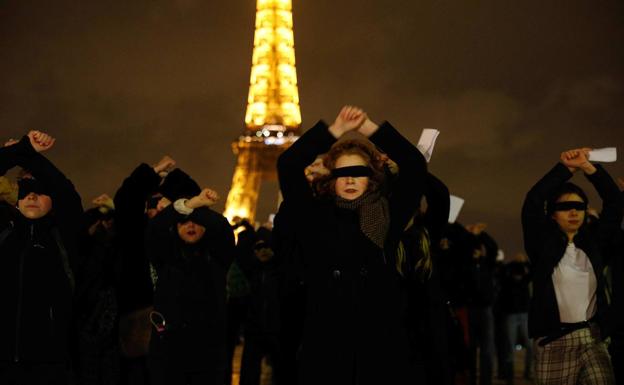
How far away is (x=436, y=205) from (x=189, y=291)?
1641 mm

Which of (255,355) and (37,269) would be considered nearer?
(37,269)

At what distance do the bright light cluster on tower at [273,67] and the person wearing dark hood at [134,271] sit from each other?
47.0 m

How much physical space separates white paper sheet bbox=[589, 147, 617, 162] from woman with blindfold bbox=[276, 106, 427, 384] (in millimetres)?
1804

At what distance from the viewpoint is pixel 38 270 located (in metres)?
5.57

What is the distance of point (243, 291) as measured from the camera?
1134 centimetres

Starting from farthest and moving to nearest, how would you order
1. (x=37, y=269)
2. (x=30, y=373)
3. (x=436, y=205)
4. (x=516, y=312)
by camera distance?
1. (x=516, y=312)
2. (x=436, y=205)
3. (x=37, y=269)
4. (x=30, y=373)

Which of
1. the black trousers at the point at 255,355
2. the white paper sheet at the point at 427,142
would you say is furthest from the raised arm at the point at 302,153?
the black trousers at the point at 255,355

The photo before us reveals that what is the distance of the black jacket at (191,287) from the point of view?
608cm

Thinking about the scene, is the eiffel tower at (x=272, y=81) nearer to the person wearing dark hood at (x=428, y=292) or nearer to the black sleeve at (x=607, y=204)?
the black sleeve at (x=607, y=204)

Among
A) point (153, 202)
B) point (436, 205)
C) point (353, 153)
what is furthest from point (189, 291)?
point (353, 153)

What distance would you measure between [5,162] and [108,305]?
1.44 m

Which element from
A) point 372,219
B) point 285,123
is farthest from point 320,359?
point 285,123

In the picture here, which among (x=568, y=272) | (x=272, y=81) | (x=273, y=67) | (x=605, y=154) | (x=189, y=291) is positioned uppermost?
(x=273, y=67)

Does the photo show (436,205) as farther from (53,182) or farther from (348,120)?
(53,182)
